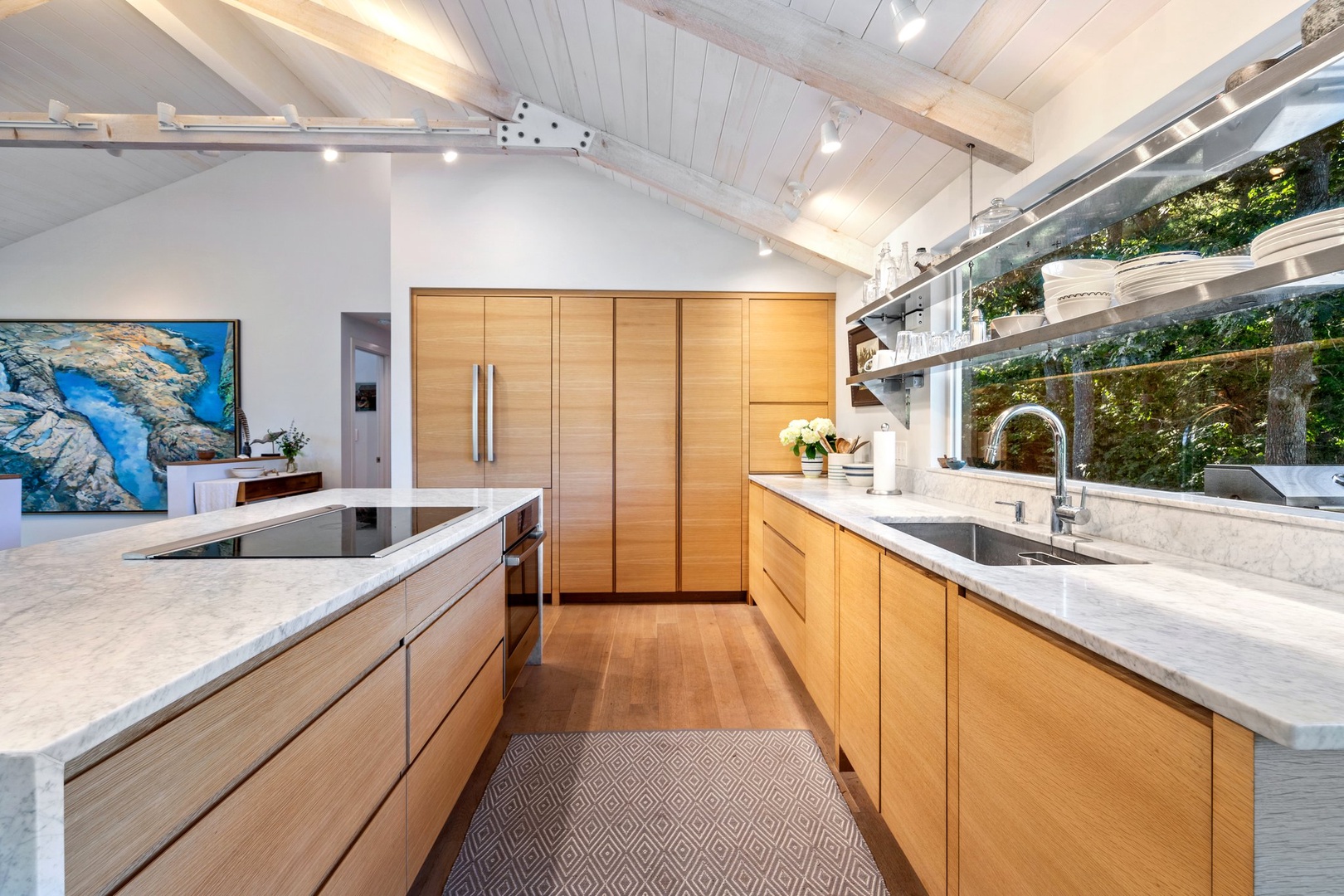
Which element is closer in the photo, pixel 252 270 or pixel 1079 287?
pixel 1079 287

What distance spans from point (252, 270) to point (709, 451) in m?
4.77

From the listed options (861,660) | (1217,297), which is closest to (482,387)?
(861,660)

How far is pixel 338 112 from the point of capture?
5012mm

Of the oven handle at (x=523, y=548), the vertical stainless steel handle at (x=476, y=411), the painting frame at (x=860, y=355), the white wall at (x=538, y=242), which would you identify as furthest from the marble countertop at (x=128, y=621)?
the white wall at (x=538, y=242)

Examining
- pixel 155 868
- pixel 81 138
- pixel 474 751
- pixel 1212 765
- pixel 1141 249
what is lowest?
pixel 474 751

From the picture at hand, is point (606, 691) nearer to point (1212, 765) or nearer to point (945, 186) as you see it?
point (1212, 765)

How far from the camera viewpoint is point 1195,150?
1.08 m

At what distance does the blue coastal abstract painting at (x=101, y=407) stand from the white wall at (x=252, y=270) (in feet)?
0.53

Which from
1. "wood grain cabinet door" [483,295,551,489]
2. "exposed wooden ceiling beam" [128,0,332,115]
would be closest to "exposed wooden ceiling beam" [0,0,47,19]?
"exposed wooden ceiling beam" [128,0,332,115]

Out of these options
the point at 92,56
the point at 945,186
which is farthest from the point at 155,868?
the point at 92,56

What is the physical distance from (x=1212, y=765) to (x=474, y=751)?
69.1 inches

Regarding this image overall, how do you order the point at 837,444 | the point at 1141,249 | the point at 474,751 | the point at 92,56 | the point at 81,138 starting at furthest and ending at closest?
the point at 92,56 → the point at 837,444 → the point at 81,138 → the point at 474,751 → the point at 1141,249

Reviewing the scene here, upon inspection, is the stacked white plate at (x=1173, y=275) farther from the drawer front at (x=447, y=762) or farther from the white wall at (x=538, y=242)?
the white wall at (x=538, y=242)

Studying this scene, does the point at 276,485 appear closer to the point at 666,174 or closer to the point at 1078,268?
the point at 666,174
